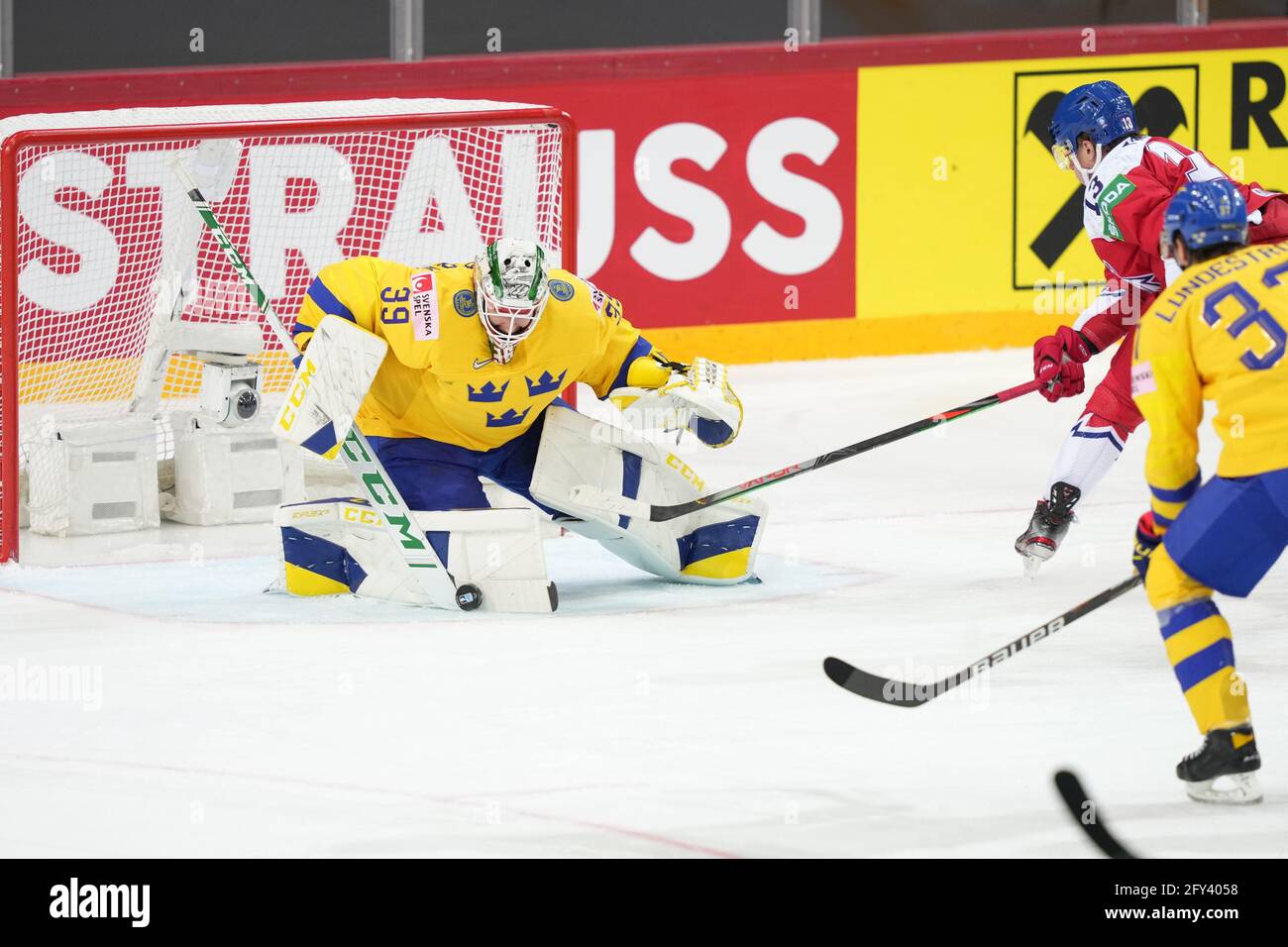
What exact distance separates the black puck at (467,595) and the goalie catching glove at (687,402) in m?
0.59

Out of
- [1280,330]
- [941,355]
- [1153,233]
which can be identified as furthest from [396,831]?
[941,355]

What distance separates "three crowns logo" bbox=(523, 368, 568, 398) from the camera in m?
5.41

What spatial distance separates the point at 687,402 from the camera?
18.1 ft

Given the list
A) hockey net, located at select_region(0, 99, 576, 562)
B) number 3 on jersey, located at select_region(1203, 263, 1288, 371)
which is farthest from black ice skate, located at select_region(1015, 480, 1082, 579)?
number 3 on jersey, located at select_region(1203, 263, 1288, 371)

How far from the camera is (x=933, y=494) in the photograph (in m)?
7.01

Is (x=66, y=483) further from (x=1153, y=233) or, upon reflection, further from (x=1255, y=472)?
(x=1255, y=472)

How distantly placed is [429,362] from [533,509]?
423 millimetres

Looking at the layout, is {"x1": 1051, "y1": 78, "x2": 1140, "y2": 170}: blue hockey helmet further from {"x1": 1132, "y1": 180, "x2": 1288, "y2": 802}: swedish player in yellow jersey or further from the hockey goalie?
{"x1": 1132, "y1": 180, "x2": 1288, "y2": 802}: swedish player in yellow jersey

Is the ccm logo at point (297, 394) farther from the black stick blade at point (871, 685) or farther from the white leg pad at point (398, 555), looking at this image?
the black stick blade at point (871, 685)

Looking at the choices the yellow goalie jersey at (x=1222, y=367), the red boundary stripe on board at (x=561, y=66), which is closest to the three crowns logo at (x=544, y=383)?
the yellow goalie jersey at (x=1222, y=367)

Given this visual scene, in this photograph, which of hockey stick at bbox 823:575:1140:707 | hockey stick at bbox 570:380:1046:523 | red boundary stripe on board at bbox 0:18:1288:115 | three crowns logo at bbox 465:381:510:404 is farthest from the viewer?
red boundary stripe on board at bbox 0:18:1288:115

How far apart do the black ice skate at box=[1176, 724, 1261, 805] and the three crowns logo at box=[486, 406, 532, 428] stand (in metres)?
2.14

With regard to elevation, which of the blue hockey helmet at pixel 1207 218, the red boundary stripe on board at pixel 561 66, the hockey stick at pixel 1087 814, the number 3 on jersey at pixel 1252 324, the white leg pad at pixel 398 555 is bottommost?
the hockey stick at pixel 1087 814

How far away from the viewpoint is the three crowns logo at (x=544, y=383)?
17.7ft
